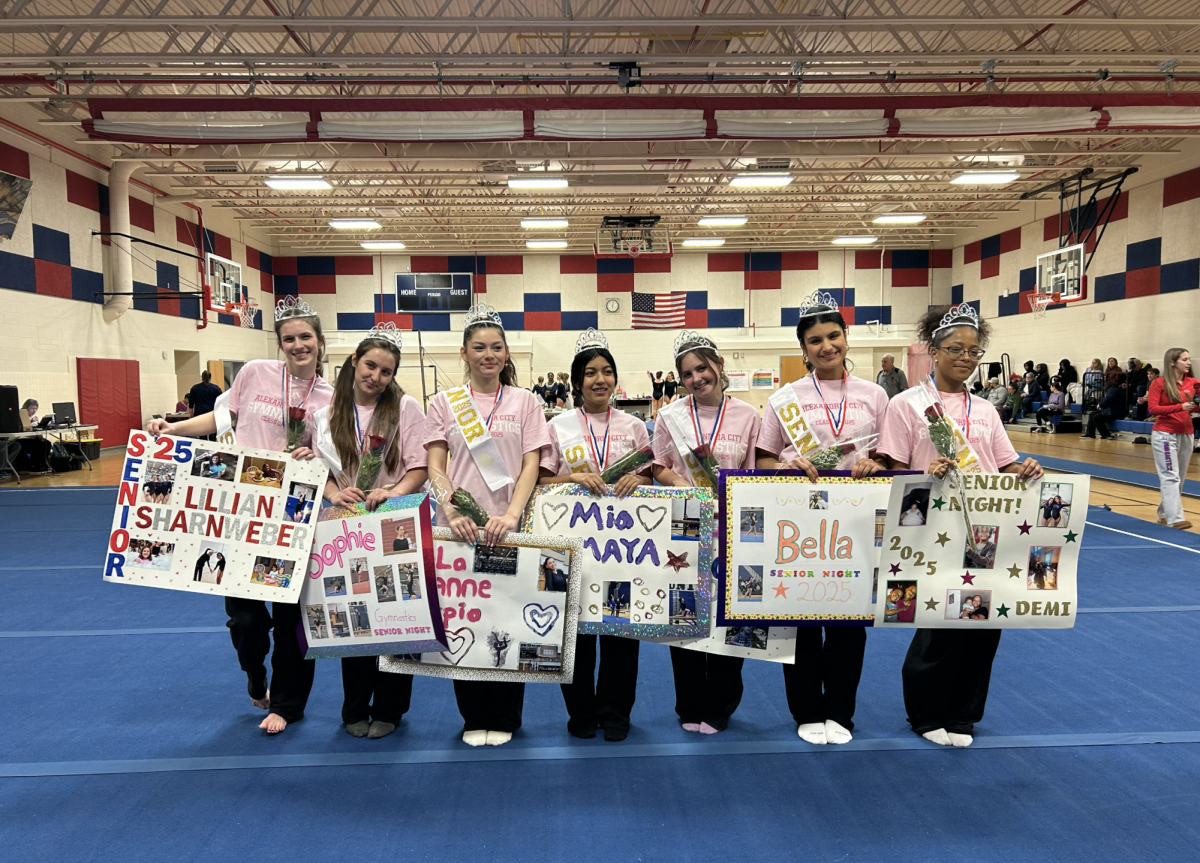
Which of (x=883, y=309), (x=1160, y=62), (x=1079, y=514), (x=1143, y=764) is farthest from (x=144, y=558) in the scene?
(x=883, y=309)

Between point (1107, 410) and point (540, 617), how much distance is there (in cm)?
1616

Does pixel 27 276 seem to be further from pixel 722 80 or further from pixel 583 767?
pixel 583 767

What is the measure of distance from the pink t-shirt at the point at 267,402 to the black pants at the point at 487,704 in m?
1.22

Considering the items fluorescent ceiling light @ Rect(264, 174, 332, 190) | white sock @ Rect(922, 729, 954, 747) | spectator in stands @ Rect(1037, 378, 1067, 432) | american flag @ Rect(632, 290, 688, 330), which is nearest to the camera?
white sock @ Rect(922, 729, 954, 747)

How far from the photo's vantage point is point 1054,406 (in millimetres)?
15836

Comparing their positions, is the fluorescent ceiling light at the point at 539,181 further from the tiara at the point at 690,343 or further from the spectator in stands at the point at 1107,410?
the spectator in stands at the point at 1107,410

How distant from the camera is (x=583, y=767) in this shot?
2.57 meters

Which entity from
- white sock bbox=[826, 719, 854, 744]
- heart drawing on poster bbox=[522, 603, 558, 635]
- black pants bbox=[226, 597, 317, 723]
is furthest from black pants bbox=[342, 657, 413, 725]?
white sock bbox=[826, 719, 854, 744]

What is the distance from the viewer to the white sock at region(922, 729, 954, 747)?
2697mm

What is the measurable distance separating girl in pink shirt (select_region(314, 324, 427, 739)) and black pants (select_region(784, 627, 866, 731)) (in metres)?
1.65

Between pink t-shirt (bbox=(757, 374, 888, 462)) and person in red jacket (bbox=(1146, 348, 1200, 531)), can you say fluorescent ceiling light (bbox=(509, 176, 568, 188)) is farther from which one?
pink t-shirt (bbox=(757, 374, 888, 462))

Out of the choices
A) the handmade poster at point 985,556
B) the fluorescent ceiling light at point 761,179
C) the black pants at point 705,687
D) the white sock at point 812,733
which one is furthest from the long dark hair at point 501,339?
the fluorescent ceiling light at point 761,179

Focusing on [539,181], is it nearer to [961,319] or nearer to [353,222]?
[353,222]

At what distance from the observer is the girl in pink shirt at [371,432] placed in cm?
267
